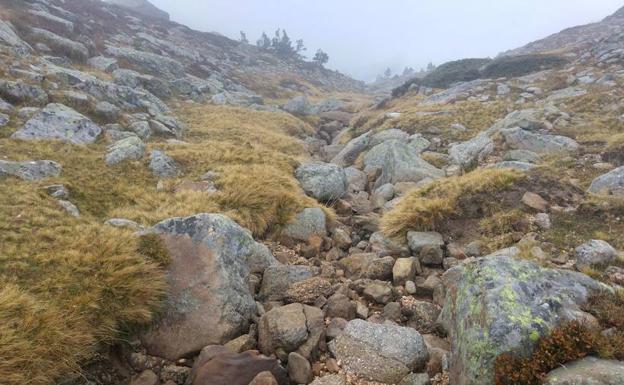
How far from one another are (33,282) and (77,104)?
59.1ft

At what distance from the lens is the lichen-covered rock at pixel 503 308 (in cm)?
518

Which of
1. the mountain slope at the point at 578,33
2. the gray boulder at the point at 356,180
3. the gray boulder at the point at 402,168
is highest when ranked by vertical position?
the mountain slope at the point at 578,33

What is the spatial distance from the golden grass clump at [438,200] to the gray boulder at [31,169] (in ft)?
35.1

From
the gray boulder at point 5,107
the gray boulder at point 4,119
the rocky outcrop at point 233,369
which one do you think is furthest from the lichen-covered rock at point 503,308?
the gray boulder at point 5,107

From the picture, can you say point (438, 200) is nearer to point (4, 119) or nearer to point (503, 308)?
point (503, 308)

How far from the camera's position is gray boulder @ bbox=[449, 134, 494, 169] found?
19.0m

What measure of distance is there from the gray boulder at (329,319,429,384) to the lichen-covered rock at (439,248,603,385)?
0.63m

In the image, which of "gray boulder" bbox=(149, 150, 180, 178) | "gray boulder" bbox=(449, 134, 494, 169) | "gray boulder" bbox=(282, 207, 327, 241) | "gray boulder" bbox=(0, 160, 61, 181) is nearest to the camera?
"gray boulder" bbox=(282, 207, 327, 241)

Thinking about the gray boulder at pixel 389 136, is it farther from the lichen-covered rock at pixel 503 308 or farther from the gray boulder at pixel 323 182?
the lichen-covered rock at pixel 503 308

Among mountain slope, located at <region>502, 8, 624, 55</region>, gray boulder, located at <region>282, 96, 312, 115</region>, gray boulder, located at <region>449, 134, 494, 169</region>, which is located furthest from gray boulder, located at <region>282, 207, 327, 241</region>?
mountain slope, located at <region>502, 8, 624, 55</region>

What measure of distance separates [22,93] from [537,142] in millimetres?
25154

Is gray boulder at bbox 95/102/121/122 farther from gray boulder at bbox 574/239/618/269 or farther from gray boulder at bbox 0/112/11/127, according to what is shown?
gray boulder at bbox 574/239/618/269

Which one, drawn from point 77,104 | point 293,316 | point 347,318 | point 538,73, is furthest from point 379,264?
point 538,73

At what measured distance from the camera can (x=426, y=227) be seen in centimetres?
1115
